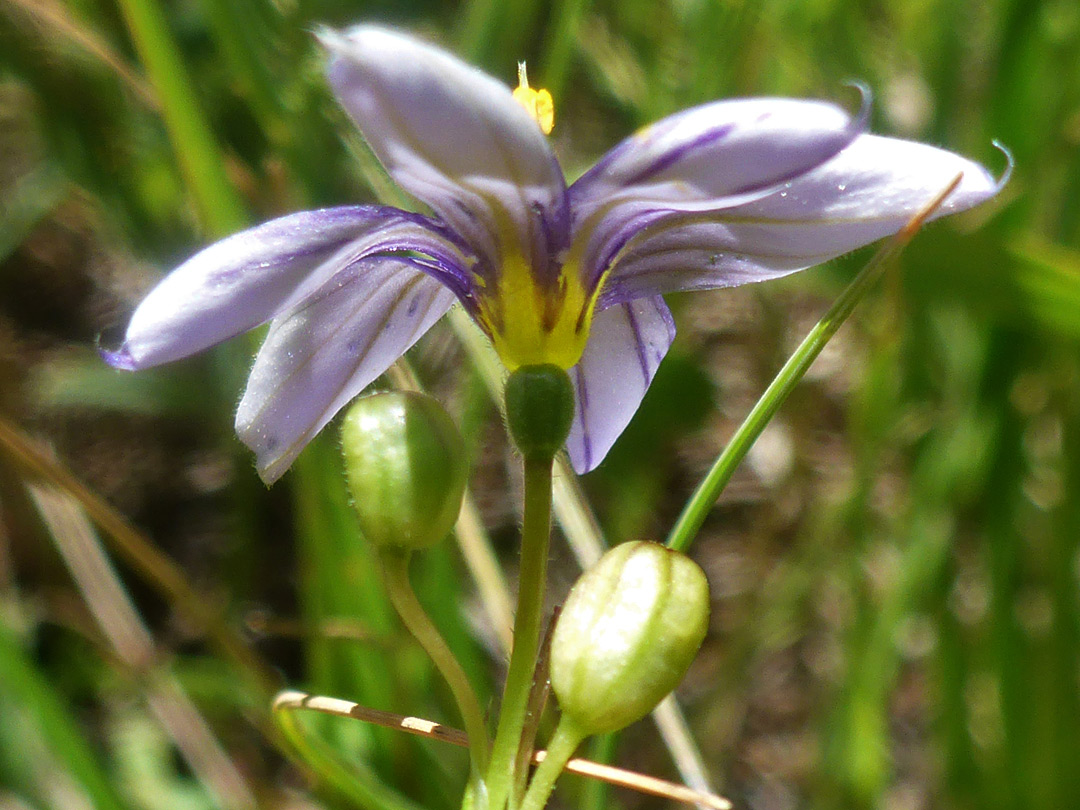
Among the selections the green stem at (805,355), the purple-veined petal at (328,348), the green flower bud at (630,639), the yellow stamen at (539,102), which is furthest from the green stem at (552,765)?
the yellow stamen at (539,102)

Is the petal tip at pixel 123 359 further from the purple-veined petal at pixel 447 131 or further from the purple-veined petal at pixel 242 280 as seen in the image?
the purple-veined petal at pixel 447 131

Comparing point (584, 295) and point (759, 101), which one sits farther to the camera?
point (584, 295)

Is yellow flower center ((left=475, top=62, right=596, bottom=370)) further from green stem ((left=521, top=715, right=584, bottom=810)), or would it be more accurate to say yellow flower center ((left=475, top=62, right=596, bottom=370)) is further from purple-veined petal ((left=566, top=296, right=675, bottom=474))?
green stem ((left=521, top=715, right=584, bottom=810))

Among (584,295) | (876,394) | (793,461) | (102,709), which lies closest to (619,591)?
(584,295)

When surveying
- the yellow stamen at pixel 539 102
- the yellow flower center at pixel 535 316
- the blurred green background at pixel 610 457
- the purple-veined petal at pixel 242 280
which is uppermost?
the yellow stamen at pixel 539 102

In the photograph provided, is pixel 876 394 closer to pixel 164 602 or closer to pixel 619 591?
pixel 619 591

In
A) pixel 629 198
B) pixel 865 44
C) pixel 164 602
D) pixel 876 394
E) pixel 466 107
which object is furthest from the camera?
pixel 164 602

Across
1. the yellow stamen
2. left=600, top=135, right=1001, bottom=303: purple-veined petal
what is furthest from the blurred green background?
left=600, top=135, right=1001, bottom=303: purple-veined petal
